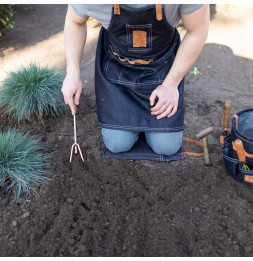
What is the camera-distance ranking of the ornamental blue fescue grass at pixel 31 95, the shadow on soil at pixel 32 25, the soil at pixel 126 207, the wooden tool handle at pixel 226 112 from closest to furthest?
the soil at pixel 126 207, the wooden tool handle at pixel 226 112, the ornamental blue fescue grass at pixel 31 95, the shadow on soil at pixel 32 25

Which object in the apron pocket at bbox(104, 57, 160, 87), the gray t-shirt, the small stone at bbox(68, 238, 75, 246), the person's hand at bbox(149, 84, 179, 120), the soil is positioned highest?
the gray t-shirt

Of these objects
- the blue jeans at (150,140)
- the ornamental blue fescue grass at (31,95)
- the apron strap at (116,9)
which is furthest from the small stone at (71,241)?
the apron strap at (116,9)

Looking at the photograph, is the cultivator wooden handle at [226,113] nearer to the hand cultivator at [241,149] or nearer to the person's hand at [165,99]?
the hand cultivator at [241,149]

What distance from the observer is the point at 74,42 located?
1818 millimetres

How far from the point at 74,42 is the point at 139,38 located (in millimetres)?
404

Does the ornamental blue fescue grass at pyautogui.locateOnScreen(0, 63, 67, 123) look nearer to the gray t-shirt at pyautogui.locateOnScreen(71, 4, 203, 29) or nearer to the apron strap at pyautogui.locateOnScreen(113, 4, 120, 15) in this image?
the gray t-shirt at pyautogui.locateOnScreen(71, 4, 203, 29)

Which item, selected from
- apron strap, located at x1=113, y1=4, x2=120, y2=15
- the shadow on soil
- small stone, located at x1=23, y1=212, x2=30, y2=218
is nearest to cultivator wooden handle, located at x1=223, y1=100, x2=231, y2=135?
apron strap, located at x1=113, y1=4, x2=120, y2=15

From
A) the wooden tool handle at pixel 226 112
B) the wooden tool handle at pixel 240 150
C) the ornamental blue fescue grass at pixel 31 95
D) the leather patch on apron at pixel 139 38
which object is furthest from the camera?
the ornamental blue fescue grass at pixel 31 95

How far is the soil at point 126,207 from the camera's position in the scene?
55.9 inches

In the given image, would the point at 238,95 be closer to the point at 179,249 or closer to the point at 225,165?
the point at 225,165

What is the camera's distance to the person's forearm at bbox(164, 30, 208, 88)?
159 cm

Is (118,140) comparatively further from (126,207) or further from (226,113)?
(226,113)

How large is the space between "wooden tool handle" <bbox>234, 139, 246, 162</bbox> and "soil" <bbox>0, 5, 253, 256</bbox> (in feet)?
0.67

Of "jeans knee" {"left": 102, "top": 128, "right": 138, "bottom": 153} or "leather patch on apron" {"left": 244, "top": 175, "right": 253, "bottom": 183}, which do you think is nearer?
"leather patch on apron" {"left": 244, "top": 175, "right": 253, "bottom": 183}
